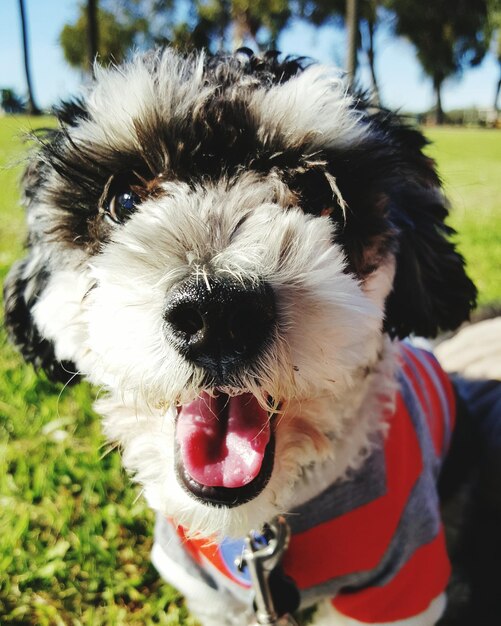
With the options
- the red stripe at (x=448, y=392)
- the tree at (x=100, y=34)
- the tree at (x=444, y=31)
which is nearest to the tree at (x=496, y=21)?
the tree at (x=444, y=31)

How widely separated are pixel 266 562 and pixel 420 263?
→ 1.05 metres

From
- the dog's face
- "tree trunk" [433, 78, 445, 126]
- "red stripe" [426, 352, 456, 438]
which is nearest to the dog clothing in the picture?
the dog's face

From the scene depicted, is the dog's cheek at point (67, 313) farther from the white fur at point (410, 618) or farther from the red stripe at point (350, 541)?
the white fur at point (410, 618)

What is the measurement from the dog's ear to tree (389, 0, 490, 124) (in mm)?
40376

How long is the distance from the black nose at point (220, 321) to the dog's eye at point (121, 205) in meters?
0.51

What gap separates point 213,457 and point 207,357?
12.5 inches

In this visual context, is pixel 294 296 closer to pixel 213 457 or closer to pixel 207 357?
pixel 207 357

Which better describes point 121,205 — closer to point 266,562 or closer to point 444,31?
point 266,562

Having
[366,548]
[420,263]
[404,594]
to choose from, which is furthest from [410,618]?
[420,263]

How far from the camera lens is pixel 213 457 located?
1.35 m

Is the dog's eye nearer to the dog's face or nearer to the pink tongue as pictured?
the dog's face

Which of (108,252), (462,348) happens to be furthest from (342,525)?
(462,348)

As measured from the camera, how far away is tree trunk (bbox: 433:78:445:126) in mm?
46081

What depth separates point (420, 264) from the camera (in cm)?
185
